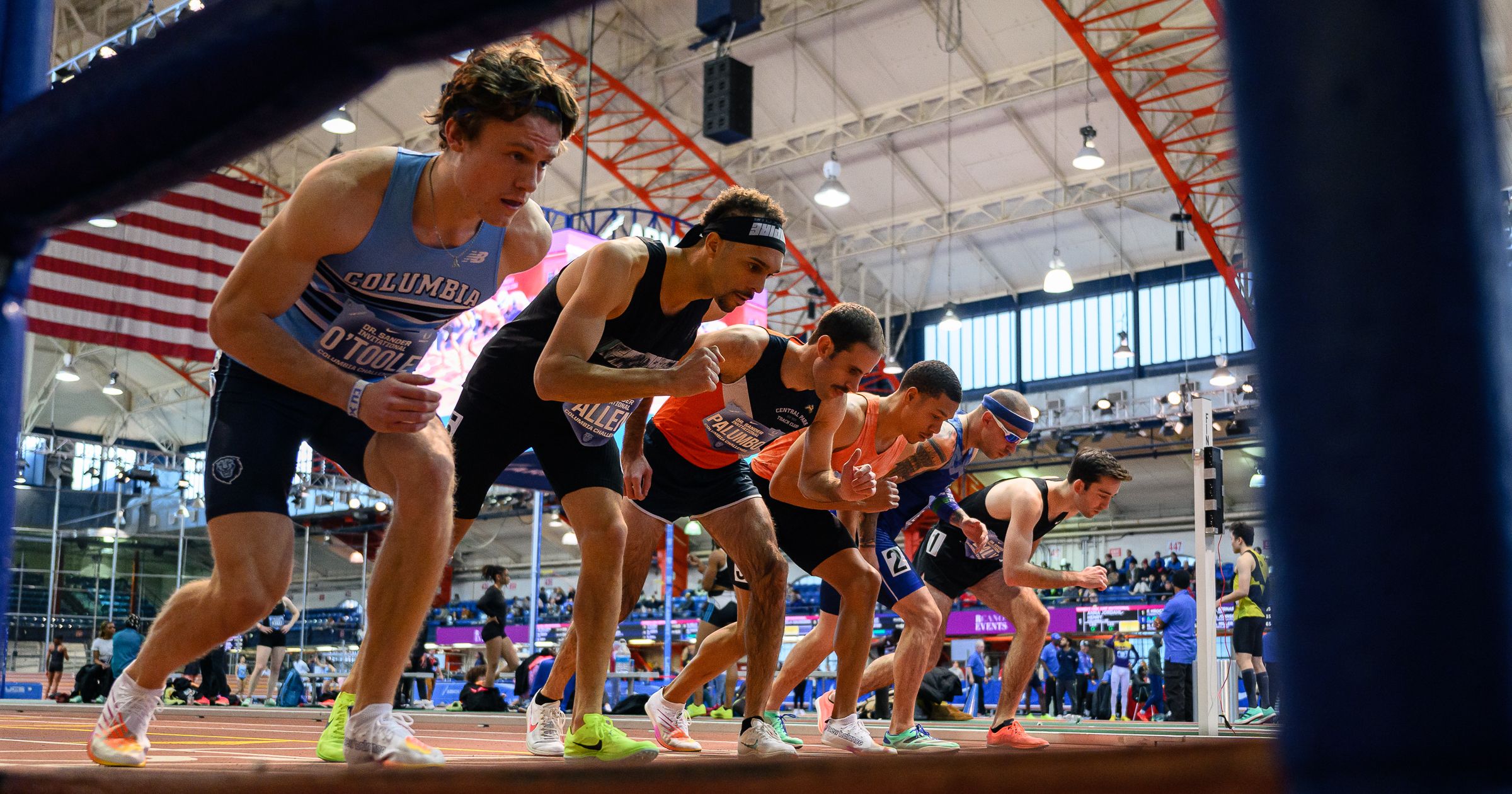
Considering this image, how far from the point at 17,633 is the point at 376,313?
31.0 metres

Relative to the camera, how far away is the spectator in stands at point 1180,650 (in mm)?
12398

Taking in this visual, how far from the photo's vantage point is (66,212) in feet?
4.46

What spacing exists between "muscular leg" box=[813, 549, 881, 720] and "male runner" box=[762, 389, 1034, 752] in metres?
0.50

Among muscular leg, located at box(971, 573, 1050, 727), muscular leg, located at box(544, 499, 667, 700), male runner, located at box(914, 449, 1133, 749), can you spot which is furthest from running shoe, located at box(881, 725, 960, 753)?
muscular leg, located at box(544, 499, 667, 700)

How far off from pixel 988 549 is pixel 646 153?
18788 mm

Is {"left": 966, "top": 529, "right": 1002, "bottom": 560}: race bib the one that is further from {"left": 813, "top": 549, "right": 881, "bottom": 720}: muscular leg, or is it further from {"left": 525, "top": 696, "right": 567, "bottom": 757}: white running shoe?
{"left": 525, "top": 696, "right": 567, "bottom": 757}: white running shoe

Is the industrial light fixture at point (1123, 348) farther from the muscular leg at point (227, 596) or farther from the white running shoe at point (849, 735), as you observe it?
the muscular leg at point (227, 596)

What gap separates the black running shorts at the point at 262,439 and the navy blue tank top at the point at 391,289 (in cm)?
15

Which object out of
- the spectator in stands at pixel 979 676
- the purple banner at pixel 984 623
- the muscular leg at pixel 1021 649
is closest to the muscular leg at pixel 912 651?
the muscular leg at pixel 1021 649

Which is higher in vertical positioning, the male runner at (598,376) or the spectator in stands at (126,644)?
the male runner at (598,376)

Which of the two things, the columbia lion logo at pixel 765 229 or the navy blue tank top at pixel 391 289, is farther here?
the columbia lion logo at pixel 765 229

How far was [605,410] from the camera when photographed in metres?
3.73

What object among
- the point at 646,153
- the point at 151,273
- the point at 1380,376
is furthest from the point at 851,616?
→ the point at 646,153

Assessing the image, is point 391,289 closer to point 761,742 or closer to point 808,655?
point 761,742
